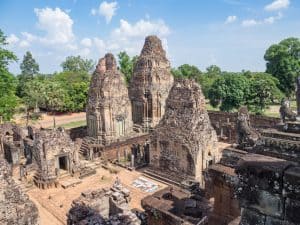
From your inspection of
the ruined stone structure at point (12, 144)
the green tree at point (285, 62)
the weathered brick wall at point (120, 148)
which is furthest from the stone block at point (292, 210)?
the green tree at point (285, 62)

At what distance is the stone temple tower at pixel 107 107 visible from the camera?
24.0 meters

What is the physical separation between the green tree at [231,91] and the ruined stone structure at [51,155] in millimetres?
21444

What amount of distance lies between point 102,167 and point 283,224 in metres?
19.2

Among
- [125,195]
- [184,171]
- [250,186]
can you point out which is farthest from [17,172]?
[250,186]

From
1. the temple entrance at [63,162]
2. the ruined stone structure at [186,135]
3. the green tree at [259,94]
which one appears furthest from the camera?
the green tree at [259,94]

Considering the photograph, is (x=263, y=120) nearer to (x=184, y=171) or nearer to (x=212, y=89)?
(x=212, y=89)

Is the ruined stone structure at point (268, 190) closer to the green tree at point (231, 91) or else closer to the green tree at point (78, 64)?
the green tree at point (231, 91)

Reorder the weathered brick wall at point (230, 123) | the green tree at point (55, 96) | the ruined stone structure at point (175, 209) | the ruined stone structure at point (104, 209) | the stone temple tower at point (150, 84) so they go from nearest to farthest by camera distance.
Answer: the ruined stone structure at point (104, 209) → the ruined stone structure at point (175, 209) → the stone temple tower at point (150, 84) → the weathered brick wall at point (230, 123) → the green tree at point (55, 96)

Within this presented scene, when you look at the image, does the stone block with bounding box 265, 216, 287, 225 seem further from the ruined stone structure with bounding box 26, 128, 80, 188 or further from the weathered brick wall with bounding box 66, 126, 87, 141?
the weathered brick wall with bounding box 66, 126, 87, 141

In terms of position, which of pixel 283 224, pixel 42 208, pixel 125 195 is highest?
pixel 283 224

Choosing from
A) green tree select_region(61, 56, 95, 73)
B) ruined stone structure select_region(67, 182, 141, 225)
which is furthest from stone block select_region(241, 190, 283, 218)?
green tree select_region(61, 56, 95, 73)

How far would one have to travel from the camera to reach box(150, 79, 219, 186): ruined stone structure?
16609 millimetres

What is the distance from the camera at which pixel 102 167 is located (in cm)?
2158

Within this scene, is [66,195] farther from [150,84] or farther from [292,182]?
[292,182]
